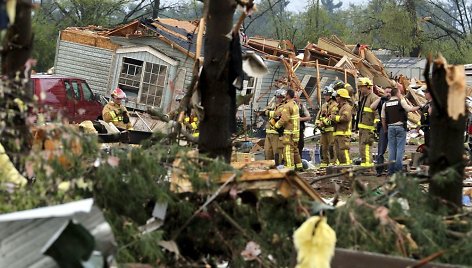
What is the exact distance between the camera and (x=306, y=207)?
429 cm

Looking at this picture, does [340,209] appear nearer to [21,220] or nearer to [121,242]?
[121,242]

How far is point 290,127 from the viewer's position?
1423 cm

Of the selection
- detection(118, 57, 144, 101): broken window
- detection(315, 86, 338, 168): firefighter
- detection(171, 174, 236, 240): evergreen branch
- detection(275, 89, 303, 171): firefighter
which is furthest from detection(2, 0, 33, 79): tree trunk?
detection(118, 57, 144, 101): broken window

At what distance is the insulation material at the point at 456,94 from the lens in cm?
425

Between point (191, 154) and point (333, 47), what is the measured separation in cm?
2534

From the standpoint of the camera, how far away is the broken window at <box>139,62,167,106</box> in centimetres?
2403

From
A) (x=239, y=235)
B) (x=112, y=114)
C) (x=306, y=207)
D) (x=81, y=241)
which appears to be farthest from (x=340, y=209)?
(x=112, y=114)

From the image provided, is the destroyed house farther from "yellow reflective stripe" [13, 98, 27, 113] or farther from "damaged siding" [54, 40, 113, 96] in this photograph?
"yellow reflective stripe" [13, 98, 27, 113]

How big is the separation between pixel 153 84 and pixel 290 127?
10.6m

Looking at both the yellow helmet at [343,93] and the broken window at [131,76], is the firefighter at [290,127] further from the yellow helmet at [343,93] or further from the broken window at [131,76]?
the broken window at [131,76]

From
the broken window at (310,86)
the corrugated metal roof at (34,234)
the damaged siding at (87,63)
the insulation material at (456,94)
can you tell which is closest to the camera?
the corrugated metal roof at (34,234)

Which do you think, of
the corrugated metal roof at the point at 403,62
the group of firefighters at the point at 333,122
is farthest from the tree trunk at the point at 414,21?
the group of firefighters at the point at 333,122

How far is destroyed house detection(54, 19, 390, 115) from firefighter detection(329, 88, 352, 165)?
8.36 m

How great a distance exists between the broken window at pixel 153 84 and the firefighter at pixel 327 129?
973 centimetres
